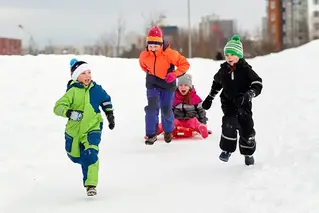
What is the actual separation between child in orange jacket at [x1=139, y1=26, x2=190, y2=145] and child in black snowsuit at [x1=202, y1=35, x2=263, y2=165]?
2201mm

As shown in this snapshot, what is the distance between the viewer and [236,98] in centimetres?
700

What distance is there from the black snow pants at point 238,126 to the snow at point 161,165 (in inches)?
11.0

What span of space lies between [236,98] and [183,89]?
385 centimetres

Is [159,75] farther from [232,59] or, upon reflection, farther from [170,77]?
[232,59]

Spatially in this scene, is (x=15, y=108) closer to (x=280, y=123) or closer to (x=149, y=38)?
(x=149, y=38)

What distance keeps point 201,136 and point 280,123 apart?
139cm

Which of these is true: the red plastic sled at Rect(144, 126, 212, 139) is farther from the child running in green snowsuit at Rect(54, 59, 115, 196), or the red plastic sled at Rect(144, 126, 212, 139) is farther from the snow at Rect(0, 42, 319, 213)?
the child running in green snowsuit at Rect(54, 59, 115, 196)

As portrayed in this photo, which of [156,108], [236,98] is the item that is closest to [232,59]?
[236,98]

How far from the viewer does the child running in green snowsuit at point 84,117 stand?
625 centimetres

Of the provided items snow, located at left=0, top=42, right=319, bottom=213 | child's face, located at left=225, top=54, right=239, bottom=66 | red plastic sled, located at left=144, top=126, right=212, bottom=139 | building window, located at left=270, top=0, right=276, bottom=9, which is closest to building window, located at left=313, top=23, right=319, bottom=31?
building window, located at left=270, top=0, right=276, bottom=9

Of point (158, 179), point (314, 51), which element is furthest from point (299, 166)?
point (314, 51)

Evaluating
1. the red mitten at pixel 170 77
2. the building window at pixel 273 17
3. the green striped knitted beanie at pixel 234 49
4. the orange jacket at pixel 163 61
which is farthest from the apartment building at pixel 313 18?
the green striped knitted beanie at pixel 234 49

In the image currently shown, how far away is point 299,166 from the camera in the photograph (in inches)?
241

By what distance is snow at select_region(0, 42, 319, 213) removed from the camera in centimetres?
571
